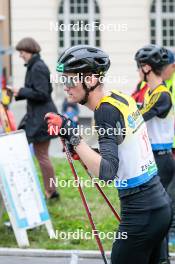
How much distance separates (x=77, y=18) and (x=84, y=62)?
21011mm

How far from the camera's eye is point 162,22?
25812 millimetres

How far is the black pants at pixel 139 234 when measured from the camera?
4281mm

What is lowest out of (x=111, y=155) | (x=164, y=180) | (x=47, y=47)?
(x=47, y=47)

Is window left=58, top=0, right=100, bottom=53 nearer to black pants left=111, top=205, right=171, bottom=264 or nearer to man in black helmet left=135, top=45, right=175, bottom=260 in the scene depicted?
man in black helmet left=135, top=45, right=175, bottom=260

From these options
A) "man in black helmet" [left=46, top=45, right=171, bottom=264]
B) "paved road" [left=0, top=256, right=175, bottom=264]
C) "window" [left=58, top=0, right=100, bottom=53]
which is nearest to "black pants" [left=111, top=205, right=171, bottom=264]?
"man in black helmet" [left=46, top=45, right=171, bottom=264]

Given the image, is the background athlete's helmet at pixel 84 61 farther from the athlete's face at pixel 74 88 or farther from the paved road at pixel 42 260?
the paved road at pixel 42 260

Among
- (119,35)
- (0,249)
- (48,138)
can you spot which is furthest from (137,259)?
(119,35)

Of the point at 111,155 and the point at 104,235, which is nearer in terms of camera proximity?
the point at 111,155

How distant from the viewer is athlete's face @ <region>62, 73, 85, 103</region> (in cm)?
439

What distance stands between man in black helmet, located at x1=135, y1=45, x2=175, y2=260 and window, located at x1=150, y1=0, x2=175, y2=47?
18.7 m

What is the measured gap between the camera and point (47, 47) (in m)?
24.9

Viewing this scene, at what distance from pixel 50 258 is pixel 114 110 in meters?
3.21

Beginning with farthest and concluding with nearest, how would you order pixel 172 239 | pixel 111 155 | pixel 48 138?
1. pixel 48 138
2. pixel 172 239
3. pixel 111 155

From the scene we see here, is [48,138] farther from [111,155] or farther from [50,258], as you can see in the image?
[111,155]
